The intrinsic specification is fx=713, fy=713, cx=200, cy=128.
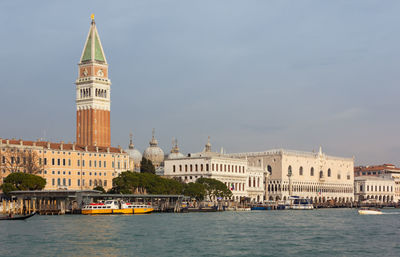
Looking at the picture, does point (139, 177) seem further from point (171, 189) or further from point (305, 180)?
point (305, 180)

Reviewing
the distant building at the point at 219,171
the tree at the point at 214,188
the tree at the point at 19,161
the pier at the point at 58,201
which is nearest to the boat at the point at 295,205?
the distant building at the point at 219,171

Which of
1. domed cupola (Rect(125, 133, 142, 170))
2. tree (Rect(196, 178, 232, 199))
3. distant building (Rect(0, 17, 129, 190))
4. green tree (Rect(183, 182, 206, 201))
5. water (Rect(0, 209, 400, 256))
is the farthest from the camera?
domed cupola (Rect(125, 133, 142, 170))

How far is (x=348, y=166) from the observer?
528 feet

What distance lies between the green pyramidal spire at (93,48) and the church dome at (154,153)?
26.6 metres

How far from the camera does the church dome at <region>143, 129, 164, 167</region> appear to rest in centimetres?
14200

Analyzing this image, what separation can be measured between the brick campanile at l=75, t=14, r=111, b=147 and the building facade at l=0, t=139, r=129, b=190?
13258 mm

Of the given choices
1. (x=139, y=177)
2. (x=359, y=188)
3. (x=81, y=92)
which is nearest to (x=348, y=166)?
(x=359, y=188)

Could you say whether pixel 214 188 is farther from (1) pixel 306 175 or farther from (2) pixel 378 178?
(2) pixel 378 178

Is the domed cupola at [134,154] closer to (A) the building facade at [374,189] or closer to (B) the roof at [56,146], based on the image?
(B) the roof at [56,146]

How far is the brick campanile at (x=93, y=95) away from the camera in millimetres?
120000

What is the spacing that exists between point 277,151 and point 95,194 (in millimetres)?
63331

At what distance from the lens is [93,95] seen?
395ft

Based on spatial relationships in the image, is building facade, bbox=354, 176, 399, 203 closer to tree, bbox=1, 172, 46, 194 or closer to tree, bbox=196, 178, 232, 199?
tree, bbox=196, 178, 232, 199

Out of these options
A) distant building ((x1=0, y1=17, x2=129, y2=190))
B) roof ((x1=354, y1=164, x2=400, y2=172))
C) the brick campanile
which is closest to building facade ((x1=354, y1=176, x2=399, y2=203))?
roof ((x1=354, y1=164, x2=400, y2=172))
